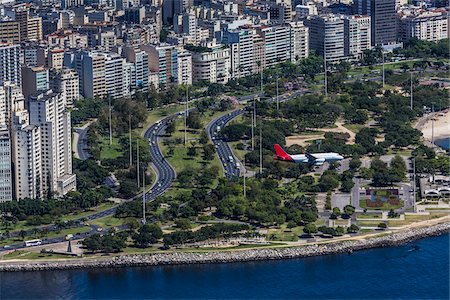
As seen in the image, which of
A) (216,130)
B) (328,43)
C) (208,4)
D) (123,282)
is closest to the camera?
(123,282)

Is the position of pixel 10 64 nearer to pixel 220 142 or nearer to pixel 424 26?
pixel 220 142

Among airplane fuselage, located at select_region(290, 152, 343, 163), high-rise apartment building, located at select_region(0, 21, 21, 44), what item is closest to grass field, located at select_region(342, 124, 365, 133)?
airplane fuselage, located at select_region(290, 152, 343, 163)

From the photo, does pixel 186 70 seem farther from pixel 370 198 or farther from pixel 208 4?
pixel 370 198

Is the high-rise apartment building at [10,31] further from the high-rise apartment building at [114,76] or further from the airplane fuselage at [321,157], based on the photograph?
the airplane fuselage at [321,157]

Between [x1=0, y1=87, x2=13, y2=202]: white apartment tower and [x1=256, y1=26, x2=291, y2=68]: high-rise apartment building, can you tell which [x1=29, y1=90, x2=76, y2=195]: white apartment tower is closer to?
[x1=0, y1=87, x2=13, y2=202]: white apartment tower

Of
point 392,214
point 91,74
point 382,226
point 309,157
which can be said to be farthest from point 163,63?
point 382,226

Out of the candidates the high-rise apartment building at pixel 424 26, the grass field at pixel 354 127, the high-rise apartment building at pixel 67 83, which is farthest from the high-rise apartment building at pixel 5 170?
the high-rise apartment building at pixel 424 26

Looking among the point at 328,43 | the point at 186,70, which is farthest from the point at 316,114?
the point at 328,43

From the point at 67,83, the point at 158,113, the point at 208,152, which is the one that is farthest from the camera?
the point at 67,83
